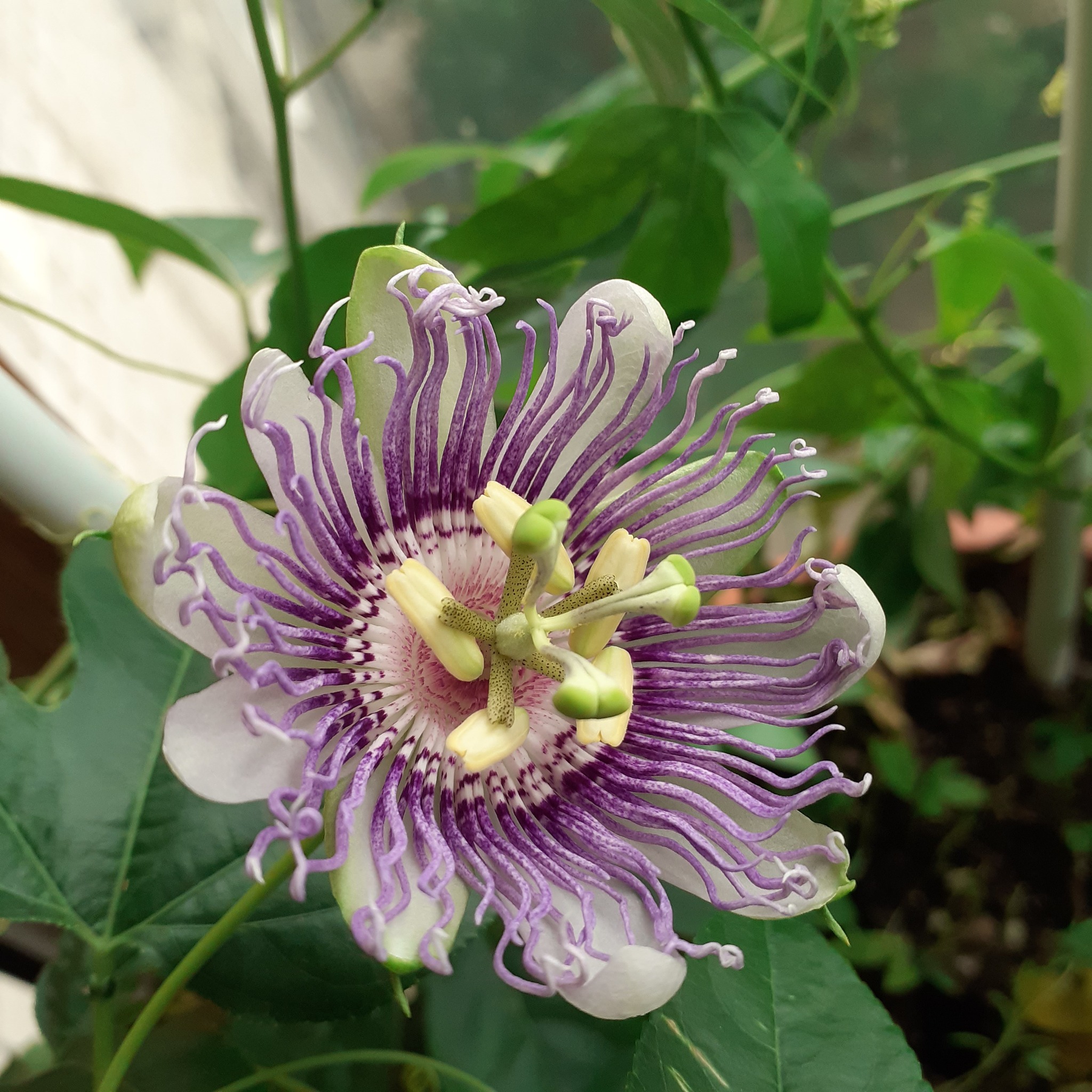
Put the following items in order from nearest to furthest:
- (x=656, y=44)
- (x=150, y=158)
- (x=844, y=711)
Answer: (x=656, y=44)
(x=844, y=711)
(x=150, y=158)

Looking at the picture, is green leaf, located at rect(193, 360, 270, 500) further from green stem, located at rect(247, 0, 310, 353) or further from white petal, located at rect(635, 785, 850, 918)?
white petal, located at rect(635, 785, 850, 918)

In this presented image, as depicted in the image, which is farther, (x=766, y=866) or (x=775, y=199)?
(x=775, y=199)

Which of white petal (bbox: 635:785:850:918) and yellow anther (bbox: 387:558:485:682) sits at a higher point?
yellow anther (bbox: 387:558:485:682)

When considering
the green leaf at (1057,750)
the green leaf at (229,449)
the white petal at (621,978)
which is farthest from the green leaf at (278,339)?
the green leaf at (1057,750)

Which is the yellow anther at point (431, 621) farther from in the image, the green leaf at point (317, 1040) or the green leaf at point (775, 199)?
the green leaf at point (775, 199)

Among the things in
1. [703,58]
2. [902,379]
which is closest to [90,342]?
[703,58]

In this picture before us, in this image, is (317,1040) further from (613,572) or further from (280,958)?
(613,572)

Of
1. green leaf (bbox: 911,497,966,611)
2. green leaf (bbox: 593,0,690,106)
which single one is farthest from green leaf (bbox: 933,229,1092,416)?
green leaf (bbox: 593,0,690,106)
